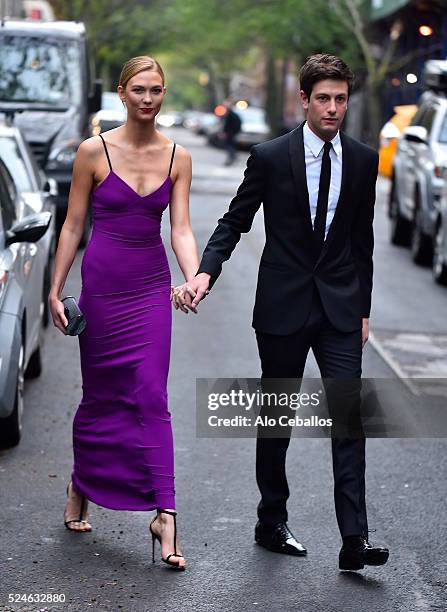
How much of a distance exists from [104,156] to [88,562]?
160 centimetres

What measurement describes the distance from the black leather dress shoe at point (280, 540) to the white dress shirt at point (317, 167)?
4.04 ft

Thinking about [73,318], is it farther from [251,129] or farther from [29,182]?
[251,129]

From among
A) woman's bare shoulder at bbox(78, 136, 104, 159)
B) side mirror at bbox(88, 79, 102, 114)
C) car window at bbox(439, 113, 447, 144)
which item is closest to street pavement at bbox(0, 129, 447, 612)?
woman's bare shoulder at bbox(78, 136, 104, 159)

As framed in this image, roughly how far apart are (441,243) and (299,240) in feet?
31.0

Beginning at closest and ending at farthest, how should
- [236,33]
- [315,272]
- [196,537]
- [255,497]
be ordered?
[315,272]
[196,537]
[255,497]
[236,33]

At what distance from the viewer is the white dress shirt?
218 inches

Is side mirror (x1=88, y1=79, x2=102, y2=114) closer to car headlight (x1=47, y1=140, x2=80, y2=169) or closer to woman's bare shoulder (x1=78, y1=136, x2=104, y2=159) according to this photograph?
car headlight (x1=47, y1=140, x2=80, y2=169)

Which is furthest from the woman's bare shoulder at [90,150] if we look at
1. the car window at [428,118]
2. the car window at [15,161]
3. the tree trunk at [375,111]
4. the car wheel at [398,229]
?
the tree trunk at [375,111]

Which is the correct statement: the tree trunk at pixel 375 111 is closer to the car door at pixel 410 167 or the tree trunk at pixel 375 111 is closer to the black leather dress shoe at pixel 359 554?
the car door at pixel 410 167

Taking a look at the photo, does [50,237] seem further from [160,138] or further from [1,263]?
[160,138]

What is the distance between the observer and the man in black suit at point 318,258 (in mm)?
5520

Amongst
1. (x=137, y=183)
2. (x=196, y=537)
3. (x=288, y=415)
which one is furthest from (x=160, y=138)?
(x=196, y=537)

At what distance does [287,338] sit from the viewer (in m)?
5.64

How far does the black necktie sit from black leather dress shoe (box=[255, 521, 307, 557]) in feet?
3.92
